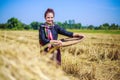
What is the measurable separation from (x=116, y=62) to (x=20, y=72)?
565cm

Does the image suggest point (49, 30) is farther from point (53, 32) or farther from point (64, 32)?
point (64, 32)

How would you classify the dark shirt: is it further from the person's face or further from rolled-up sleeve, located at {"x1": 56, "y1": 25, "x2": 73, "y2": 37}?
the person's face

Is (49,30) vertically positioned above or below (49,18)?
below

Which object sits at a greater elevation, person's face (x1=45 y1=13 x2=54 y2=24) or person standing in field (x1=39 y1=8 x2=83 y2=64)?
person's face (x1=45 y1=13 x2=54 y2=24)

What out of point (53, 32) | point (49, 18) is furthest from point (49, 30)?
point (49, 18)

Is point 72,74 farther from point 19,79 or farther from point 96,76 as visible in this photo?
point 19,79

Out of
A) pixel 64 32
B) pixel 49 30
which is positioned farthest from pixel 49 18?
pixel 64 32

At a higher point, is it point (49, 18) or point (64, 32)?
point (49, 18)

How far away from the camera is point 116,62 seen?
7.27 meters

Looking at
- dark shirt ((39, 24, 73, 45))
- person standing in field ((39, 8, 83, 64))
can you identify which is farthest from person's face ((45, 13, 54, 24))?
dark shirt ((39, 24, 73, 45))

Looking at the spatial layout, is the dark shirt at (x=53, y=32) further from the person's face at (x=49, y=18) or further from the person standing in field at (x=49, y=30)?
the person's face at (x=49, y=18)

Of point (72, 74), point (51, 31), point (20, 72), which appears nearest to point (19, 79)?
point (20, 72)

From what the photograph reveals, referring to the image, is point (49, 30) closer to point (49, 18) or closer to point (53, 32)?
point (53, 32)

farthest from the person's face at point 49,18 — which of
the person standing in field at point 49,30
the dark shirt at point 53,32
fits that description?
the dark shirt at point 53,32
